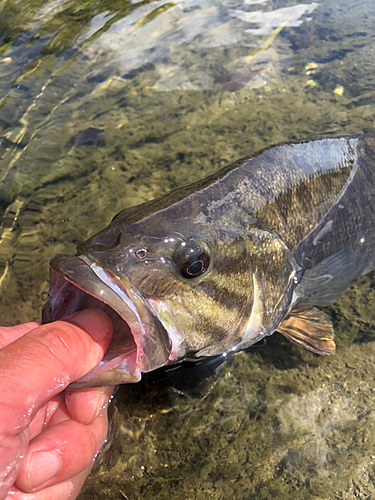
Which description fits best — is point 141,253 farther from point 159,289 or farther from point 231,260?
point 231,260

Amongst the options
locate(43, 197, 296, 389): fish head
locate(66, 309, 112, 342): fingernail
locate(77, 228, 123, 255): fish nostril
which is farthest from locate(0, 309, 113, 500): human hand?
locate(77, 228, 123, 255): fish nostril

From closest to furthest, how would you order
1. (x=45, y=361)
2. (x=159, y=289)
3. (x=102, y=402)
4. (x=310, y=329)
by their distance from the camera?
(x=45, y=361)
(x=159, y=289)
(x=102, y=402)
(x=310, y=329)

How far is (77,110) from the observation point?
188 inches

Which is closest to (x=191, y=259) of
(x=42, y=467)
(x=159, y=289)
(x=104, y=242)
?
(x=159, y=289)

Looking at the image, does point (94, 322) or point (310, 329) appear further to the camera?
point (310, 329)

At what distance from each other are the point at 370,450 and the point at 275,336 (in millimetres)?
936

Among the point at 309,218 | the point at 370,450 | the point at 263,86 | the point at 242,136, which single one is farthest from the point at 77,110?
the point at 370,450

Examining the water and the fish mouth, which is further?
the water

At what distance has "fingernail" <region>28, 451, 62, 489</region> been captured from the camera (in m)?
1.69

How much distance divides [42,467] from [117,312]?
0.75 meters

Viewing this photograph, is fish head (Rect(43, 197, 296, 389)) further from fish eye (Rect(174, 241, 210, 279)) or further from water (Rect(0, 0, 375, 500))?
water (Rect(0, 0, 375, 500))

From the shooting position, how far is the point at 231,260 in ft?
7.53

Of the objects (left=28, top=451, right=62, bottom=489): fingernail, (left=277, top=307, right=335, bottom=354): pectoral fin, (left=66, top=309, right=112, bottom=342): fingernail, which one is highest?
(left=66, top=309, right=112, bottom=342): fingernail

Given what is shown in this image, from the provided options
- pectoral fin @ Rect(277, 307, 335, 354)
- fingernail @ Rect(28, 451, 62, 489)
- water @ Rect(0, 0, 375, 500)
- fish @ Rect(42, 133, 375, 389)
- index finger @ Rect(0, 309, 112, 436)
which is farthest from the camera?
pectoral fin @ Rect(277, 307, 335, 354)
